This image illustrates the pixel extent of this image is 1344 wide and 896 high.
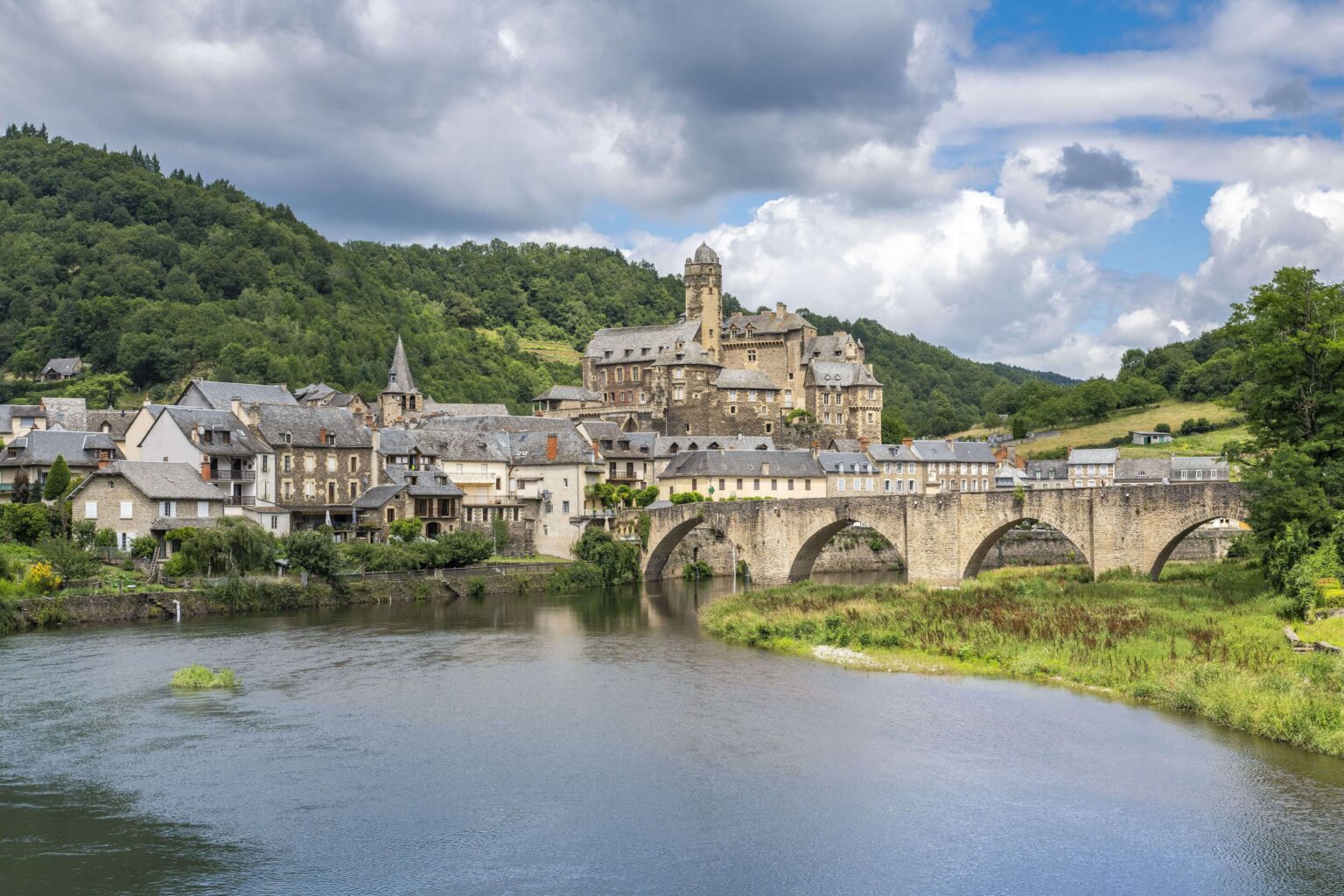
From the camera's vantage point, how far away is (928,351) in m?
190

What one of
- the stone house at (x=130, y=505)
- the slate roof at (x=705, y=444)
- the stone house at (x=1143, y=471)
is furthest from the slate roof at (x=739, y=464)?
the stone house at (x=130, y=505)

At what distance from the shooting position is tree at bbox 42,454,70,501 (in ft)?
190

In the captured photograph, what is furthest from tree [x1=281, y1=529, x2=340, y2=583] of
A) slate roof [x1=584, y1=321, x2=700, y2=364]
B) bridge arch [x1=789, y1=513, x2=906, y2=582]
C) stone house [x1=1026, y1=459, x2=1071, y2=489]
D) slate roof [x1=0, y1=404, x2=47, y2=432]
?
stone house [x1=1026, y1=459, x2=1071, y2=489]

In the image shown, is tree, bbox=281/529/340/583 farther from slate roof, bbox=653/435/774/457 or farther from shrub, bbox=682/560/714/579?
slate roof, bbox=653/435/774/457

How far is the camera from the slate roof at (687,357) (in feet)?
329

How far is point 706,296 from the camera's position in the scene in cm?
10769

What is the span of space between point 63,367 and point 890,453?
235 feet

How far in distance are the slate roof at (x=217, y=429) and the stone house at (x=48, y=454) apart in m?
3.49

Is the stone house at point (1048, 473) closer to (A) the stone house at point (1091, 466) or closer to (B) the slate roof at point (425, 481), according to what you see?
(A) the stone house at point (1091, 466)

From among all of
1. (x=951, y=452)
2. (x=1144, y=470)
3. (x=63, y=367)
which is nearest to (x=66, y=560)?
(x=951, y=452)

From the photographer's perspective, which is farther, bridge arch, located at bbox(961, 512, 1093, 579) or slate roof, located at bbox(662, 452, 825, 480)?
slate roof, located at bbox(662, 452, 825, 480)

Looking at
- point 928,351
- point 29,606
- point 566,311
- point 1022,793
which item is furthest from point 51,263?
point 1022,793

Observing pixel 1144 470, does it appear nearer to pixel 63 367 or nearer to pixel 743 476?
pixel 743 476

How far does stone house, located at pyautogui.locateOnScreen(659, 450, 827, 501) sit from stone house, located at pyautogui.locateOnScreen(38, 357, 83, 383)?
60.4 metres
